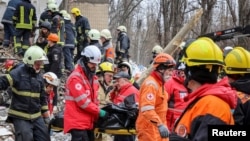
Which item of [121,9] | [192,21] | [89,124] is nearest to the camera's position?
[89,124]

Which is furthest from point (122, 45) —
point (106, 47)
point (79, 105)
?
point (79, 105)

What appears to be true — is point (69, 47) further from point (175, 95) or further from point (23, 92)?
point (175, 95)

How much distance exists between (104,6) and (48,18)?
1151 cm

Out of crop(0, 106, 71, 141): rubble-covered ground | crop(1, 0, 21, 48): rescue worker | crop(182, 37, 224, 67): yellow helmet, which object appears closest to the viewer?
crop(182, 37, 224, 67): yellow helmet

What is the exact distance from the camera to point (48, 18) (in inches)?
479

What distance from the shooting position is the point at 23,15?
12.1m

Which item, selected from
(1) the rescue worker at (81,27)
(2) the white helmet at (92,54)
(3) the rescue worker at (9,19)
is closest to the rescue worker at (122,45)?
(1) the rescue worker at (81,27)

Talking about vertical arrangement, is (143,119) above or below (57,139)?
above

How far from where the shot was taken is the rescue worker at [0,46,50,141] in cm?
614

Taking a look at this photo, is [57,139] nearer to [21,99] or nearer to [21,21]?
[21,99]

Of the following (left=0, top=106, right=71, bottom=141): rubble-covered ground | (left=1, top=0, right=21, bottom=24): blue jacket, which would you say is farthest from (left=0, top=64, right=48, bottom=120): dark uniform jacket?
(left=1, top=0, right=21, bottom=24): blue jacket

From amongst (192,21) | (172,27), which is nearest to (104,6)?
(172,27)

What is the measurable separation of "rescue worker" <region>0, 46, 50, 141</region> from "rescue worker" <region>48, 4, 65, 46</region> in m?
5.42

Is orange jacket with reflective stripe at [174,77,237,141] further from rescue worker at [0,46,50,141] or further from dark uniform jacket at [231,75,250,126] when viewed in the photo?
rescue worker at [0,46,50,141]
